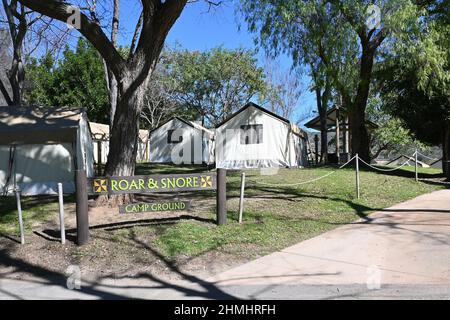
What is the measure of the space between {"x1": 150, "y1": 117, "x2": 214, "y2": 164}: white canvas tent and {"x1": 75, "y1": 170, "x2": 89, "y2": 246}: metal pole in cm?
2509

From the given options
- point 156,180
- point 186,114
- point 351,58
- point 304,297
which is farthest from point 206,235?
point 186,114

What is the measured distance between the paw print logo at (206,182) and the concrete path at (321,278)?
2.03m

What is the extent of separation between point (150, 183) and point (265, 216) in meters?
2.57

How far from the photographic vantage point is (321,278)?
18.9ft

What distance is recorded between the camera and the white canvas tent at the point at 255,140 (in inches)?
965

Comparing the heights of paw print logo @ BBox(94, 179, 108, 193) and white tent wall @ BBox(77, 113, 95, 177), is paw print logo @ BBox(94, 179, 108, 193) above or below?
below

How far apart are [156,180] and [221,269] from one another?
2.44 meters

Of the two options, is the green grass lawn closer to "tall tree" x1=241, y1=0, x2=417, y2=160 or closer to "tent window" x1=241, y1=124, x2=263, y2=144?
"tall tree" x1=241, y1=0, x2=417, y2=160

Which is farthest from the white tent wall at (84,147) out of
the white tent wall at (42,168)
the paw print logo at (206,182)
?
the paw print logo at (206,182)

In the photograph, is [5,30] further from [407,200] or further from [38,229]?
[407,200]

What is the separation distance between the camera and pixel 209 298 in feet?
17.1

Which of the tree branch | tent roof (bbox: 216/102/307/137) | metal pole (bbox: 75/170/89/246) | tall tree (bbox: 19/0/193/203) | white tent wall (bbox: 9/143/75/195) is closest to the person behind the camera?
metal pole (bbox: 75/170/89/246)

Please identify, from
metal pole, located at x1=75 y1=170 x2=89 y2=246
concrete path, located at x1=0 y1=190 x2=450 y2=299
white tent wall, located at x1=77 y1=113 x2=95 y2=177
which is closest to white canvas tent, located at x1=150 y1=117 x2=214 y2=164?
white tent wall, located at x1=77 y1=113 x2=95 y2=177

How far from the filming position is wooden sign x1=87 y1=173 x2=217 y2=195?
7.80 m
